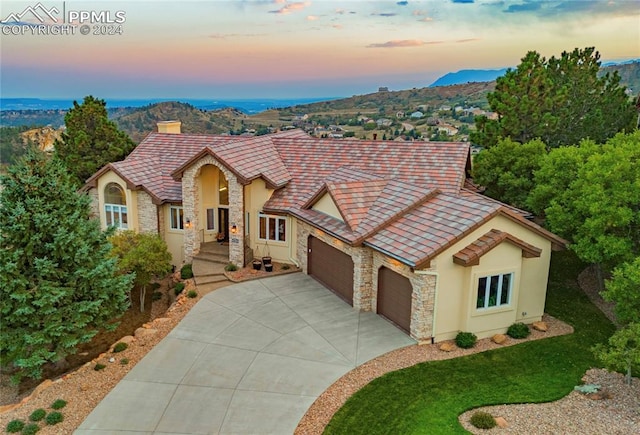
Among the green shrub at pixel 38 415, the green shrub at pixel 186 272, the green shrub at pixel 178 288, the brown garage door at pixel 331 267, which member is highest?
the brown garage door at pixel 331 267

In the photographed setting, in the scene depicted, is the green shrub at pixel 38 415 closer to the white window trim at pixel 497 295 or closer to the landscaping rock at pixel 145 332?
the landscaping rock at pixel 145 332

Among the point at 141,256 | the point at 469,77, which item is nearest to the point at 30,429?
the point at 141,256

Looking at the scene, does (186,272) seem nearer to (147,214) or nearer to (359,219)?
(147,214)

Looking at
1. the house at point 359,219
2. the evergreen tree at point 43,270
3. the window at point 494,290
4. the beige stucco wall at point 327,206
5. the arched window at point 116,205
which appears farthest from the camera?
the arched window at point 116,205

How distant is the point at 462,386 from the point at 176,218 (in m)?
18.2

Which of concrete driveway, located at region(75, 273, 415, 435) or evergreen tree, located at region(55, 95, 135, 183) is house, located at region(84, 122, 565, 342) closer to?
concrete driveway, located at region(75, 273, 415, 435)

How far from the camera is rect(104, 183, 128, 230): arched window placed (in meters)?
26.8

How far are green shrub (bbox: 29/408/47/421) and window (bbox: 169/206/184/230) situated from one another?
14.5m

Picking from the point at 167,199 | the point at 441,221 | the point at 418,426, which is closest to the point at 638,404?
the point at 418,426

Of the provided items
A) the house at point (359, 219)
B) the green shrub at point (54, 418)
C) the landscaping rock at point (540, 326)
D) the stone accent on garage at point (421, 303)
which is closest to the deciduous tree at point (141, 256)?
the house at point (359, 219)

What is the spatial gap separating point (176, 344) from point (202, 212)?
33.7 feet

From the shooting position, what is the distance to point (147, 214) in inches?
1044

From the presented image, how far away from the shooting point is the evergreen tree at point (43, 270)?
585 inches

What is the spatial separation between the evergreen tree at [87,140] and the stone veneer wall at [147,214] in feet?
27.2
